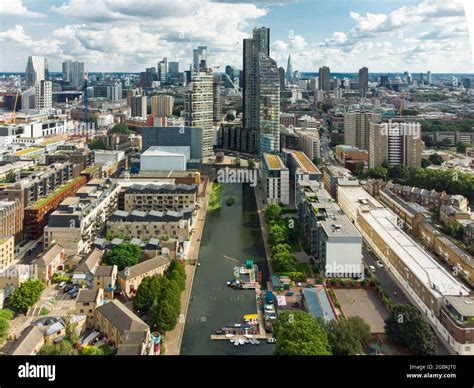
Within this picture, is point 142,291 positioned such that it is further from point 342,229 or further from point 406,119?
point 406,119

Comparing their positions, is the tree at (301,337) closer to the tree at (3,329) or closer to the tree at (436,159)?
the tree at (3,329)

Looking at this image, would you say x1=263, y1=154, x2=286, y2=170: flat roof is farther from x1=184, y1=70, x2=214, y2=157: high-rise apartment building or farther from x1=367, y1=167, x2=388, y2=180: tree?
x1=184, y1=70, x2=214, y2=157: high-rise apartment building

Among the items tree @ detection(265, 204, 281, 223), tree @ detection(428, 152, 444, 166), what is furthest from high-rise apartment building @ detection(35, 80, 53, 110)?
tree @ detection(428, 152, 444, 166)
